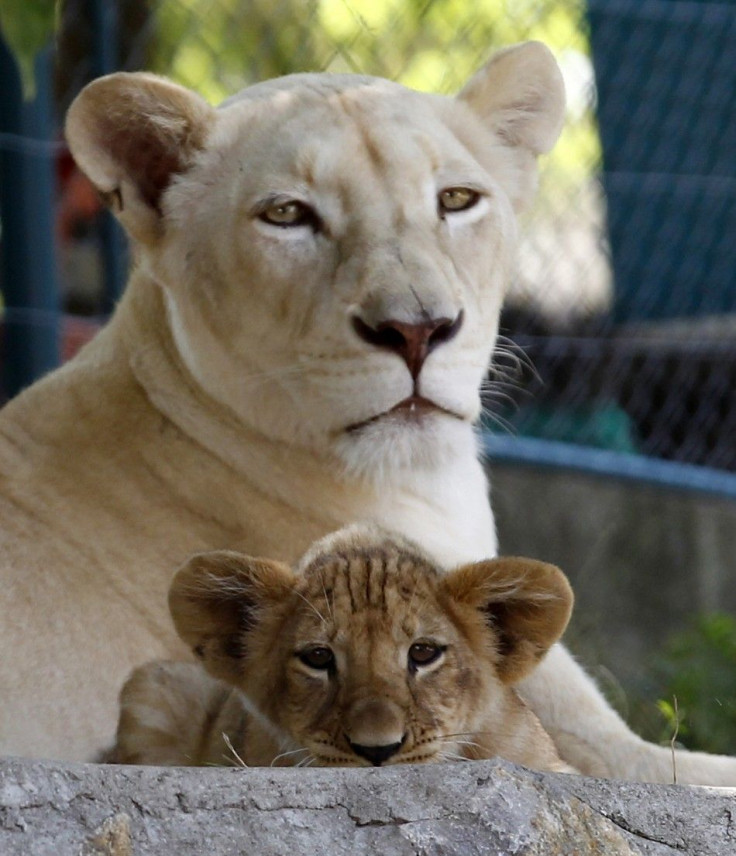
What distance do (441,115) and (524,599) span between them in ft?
3.58

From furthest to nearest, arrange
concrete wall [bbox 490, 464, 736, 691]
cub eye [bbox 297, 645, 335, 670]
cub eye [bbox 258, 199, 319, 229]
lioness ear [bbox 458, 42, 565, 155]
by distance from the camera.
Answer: concrete wall [bbox 490, 464, 736, 691] < lioness ear [bbox 458, 42, 565, 155] < cub eye [bbox 258, 199, 319, 229] < cub eye [bbox 297, 645, 335, 670]

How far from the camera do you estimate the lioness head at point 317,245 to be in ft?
8.95

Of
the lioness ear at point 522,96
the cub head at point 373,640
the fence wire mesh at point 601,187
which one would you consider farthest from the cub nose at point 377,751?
the fence wire mesh at point 601,187

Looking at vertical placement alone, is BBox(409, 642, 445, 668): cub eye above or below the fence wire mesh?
above

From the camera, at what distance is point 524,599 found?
2.43m

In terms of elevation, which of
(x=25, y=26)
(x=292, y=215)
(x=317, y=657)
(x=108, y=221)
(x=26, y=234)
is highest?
(x=25, y=26)

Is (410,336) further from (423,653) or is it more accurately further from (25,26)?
(25,26)

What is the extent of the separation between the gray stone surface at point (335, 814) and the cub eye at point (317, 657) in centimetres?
41

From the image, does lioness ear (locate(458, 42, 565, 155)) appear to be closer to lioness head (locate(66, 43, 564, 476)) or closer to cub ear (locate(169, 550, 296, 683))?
lioness head (locate(66, 43, 564, 476))

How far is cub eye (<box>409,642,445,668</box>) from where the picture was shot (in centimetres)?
230

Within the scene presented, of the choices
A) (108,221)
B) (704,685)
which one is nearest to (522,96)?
(704,685)

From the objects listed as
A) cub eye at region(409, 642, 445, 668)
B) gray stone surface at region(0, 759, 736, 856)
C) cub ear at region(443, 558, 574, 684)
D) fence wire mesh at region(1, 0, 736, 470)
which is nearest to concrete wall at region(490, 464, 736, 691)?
fence wire mesh at region(1, 0, 736, 470)

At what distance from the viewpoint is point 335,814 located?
180cm

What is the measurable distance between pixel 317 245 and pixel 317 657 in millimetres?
854
